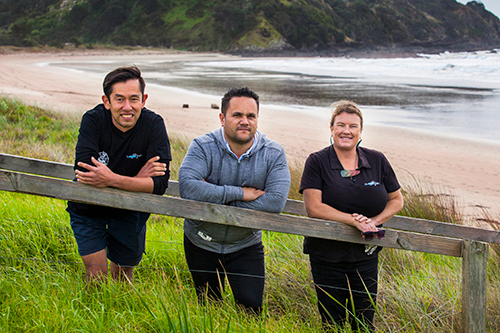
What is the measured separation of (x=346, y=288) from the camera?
282cm

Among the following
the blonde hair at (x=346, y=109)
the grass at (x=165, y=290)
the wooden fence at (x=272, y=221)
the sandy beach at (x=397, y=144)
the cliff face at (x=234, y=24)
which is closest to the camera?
the wooden fence at (x=272, y=221)

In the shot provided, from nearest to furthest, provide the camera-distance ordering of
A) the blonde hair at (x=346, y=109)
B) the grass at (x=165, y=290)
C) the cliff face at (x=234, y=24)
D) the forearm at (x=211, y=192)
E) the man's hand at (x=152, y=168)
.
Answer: the grass at (x=165, y=290)
the forearm at (x=211, y=192)
the man's hand at (x=152, y=168)
the blonde hair at (x=346, y=109)
the cliff face at (x=234, y=24)

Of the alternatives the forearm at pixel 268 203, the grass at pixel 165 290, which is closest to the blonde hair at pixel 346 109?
the forearm at pixel 268 203

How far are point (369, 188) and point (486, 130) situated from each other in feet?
41.2

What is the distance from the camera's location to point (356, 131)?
9.50 ft

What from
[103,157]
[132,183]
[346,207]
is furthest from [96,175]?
[346,207]

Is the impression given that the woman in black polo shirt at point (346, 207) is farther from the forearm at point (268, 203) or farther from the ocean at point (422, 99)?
the ocean at point (422, 99)

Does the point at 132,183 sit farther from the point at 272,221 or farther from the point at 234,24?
the point at 234,24

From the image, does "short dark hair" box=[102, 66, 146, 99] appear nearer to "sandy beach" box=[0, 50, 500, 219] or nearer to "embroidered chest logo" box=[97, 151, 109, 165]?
"embroidered chest logo" box=[97, 151, 109, 165]

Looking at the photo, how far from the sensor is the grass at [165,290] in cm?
255

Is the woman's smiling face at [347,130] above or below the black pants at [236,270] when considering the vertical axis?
above

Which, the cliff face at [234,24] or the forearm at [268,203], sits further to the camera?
the cliff face at [234,24]

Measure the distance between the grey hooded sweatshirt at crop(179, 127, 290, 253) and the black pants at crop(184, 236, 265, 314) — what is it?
5 cm

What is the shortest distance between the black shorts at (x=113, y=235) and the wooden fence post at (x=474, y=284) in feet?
6.99
